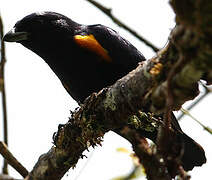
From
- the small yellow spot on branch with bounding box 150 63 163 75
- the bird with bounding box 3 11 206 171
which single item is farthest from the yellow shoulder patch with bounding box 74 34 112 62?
the small yellow spot on branch with bounding box 150 63 163 75

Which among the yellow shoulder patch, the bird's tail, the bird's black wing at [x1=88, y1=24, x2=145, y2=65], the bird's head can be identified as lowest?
the bird's head

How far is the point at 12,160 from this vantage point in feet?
11.1

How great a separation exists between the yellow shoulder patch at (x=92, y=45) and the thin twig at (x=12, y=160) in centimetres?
208

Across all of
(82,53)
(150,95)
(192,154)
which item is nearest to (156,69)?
(150,95)

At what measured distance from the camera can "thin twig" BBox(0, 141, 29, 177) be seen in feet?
10.8

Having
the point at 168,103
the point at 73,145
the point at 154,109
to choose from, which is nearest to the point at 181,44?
the point at 168,103

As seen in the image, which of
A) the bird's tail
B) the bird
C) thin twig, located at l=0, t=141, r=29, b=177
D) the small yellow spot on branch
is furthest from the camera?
the bird

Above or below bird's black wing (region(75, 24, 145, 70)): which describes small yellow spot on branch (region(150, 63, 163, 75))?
above

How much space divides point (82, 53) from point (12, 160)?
225 centimetres

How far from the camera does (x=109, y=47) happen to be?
541 cm

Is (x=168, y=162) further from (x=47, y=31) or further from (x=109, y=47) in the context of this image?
(x=47, y=31)

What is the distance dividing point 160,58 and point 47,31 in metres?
3.25

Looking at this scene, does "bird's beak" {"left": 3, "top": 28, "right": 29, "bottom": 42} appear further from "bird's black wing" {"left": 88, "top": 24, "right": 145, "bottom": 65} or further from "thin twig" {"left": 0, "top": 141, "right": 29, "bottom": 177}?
"thin twig" {"left": 0, "top": 141, "right": 29, "bottom": 177}

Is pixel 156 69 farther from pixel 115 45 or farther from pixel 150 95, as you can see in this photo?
pixel 115 45
